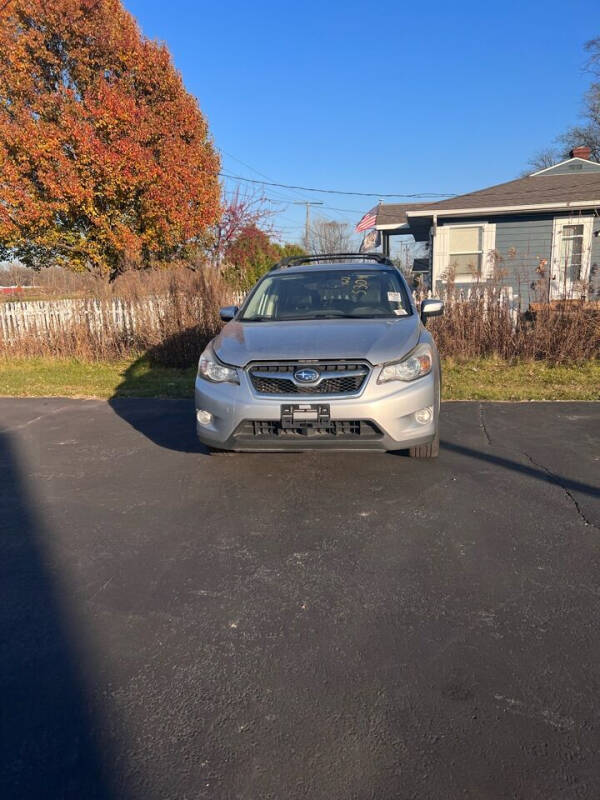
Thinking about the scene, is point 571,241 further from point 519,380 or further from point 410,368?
point 410,368

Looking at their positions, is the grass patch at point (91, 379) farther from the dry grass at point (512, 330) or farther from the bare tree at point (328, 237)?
the bare tree at point (328, 237)

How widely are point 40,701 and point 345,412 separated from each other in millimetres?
2409

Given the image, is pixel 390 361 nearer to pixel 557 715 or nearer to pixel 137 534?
pixel 137 534

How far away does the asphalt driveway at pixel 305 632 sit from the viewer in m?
1.85

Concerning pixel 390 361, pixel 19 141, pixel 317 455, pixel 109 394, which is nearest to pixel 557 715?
pixel 390 361

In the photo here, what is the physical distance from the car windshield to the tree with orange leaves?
7963 mm

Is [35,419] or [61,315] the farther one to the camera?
[61,315]

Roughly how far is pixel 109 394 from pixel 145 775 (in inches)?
→ 269

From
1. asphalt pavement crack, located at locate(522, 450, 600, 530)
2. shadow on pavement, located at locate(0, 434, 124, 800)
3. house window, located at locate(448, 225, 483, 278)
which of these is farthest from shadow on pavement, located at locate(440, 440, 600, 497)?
house window, located at locate(448, 225, 483, 278)

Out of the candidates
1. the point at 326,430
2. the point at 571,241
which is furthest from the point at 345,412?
the point at 571,241

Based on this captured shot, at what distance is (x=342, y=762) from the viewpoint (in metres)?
1.85

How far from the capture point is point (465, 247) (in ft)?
52.1

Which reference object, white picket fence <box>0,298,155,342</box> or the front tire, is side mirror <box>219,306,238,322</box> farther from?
white picket fence <box>0,298,155,342</box>

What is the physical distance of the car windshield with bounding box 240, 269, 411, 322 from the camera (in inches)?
201
